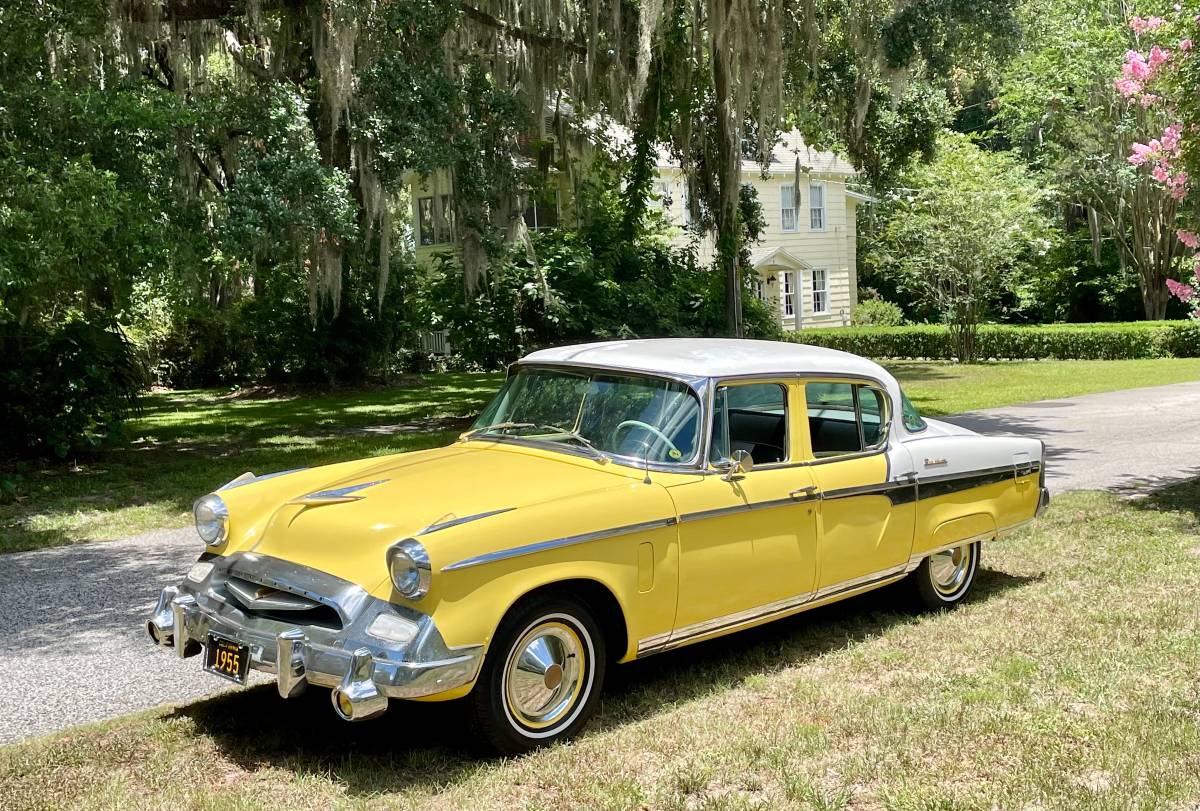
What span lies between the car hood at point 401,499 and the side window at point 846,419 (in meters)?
1.49

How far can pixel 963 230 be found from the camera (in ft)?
94.7

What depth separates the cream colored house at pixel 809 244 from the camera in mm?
36656

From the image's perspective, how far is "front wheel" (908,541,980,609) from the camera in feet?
20.5

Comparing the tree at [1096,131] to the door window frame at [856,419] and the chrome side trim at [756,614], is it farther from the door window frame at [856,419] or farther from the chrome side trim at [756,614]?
the chrome side trim at [756,614]

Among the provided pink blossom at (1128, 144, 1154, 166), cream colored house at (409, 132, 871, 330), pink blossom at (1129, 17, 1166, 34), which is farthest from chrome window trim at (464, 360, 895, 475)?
cream colored house at (409, 132, 871, 330)

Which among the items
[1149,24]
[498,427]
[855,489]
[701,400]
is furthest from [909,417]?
[1149,24]

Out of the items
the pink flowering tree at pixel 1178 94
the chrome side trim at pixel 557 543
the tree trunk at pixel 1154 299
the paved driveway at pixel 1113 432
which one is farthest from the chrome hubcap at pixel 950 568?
the tree trunk at pixel 1154 299

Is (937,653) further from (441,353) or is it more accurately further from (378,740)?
(441,353)

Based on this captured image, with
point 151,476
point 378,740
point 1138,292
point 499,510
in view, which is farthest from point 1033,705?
point 1138,292

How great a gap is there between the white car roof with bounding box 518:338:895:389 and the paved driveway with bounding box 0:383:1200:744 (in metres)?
2.28

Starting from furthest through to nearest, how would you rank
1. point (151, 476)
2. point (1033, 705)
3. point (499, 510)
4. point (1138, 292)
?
point (1138, 292) < point (151, 476) < point (1033, 705) < point (499, 510)

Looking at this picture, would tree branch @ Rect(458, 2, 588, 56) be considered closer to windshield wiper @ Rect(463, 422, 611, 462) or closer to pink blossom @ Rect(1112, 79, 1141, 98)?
pink blossom @ Rect(1112, 79, 1141, 98)

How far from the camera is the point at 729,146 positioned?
54.0 ft

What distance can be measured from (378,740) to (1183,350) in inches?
1169
